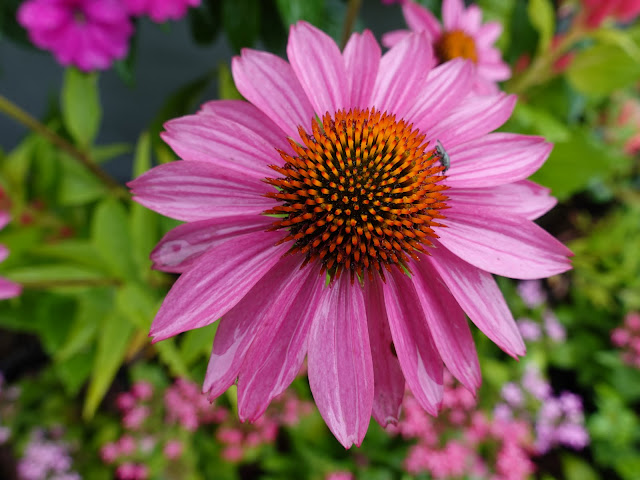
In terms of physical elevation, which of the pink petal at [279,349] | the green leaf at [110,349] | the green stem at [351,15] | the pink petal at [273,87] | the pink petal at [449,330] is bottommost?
the green leaf at [110,349]

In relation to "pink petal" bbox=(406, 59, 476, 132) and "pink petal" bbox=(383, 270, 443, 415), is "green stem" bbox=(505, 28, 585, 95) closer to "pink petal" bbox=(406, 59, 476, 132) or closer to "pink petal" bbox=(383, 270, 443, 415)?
"pink petal" bbox=(406, 59, 476, 132)

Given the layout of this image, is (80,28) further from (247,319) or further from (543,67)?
(543,67)

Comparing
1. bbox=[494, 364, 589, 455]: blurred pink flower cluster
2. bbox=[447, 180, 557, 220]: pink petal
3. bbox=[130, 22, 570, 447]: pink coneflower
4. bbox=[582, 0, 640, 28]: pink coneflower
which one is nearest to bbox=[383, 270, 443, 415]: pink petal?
bbox=[130, 22, 570, 447]: pink coneflower

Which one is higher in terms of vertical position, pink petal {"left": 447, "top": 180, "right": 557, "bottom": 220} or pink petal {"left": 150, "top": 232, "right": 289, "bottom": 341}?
pink petal {"left": 447, "top": 180, "right": 557, "bottom": 220}

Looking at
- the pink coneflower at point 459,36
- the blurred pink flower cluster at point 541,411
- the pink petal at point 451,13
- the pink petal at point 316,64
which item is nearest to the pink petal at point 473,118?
the pink petal at point 316,64

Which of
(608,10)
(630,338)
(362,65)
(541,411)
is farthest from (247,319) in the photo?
(630,338)

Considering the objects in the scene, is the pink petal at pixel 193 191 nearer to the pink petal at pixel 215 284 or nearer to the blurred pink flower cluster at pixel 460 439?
the pink petal at pixel 215 284
